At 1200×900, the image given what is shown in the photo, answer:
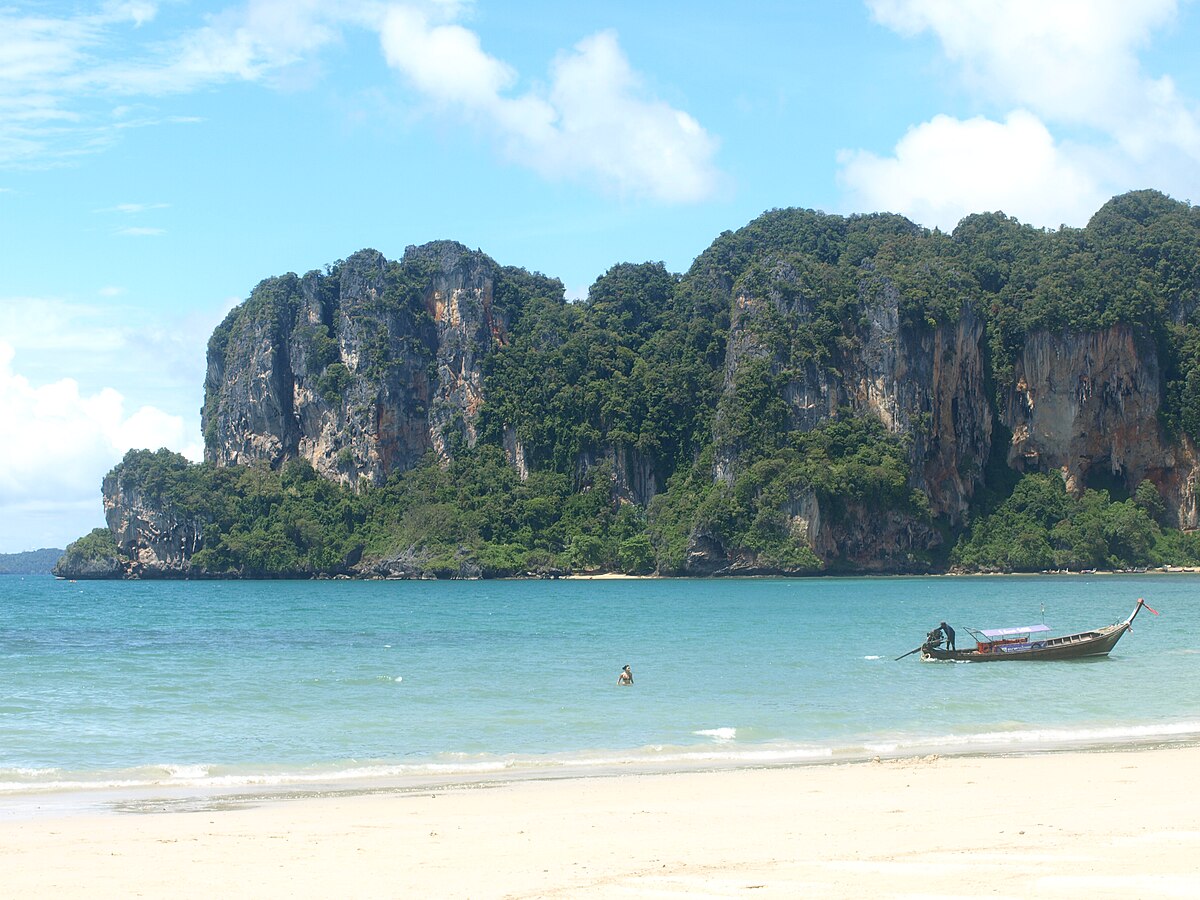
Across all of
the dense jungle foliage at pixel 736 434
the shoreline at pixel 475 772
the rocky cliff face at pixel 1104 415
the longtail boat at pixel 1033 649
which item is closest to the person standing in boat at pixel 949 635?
the longtail boat at pixel 1033 649

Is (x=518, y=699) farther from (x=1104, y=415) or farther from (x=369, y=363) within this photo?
(x=369, y=363)

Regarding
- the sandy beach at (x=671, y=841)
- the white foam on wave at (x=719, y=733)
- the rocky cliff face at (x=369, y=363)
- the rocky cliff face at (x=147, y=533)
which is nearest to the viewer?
the sandy beach at (x=671, y=841)

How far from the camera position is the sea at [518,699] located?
18.4 metres

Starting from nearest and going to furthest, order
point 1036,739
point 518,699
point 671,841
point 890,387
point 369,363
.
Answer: point 671,841
point 1036,739
point 518,699
point 890,387
point 369,363

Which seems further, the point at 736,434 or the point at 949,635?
the point at 736,434

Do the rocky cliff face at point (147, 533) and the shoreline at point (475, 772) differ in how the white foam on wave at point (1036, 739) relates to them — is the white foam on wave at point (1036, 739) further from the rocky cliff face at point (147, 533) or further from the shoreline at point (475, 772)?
the rocky cliff face at point (147, 533)

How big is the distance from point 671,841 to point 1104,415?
10308cm

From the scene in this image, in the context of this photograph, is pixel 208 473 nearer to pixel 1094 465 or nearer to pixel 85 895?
pixel 1094 465

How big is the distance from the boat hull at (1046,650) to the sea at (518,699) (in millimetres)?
622

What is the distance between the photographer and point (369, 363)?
124 metres

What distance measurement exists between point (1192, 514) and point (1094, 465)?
9436mm

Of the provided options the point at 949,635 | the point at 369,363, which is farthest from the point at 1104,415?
the point at 949,635

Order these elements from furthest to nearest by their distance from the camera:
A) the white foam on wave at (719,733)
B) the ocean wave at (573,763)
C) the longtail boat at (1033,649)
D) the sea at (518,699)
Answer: the longtail boat at (1033,649) < the white foam on wave at (719,733) < the sea at (518,699) < the ocean wave at (573,763)

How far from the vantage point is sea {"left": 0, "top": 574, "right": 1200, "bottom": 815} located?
60.5 feet
